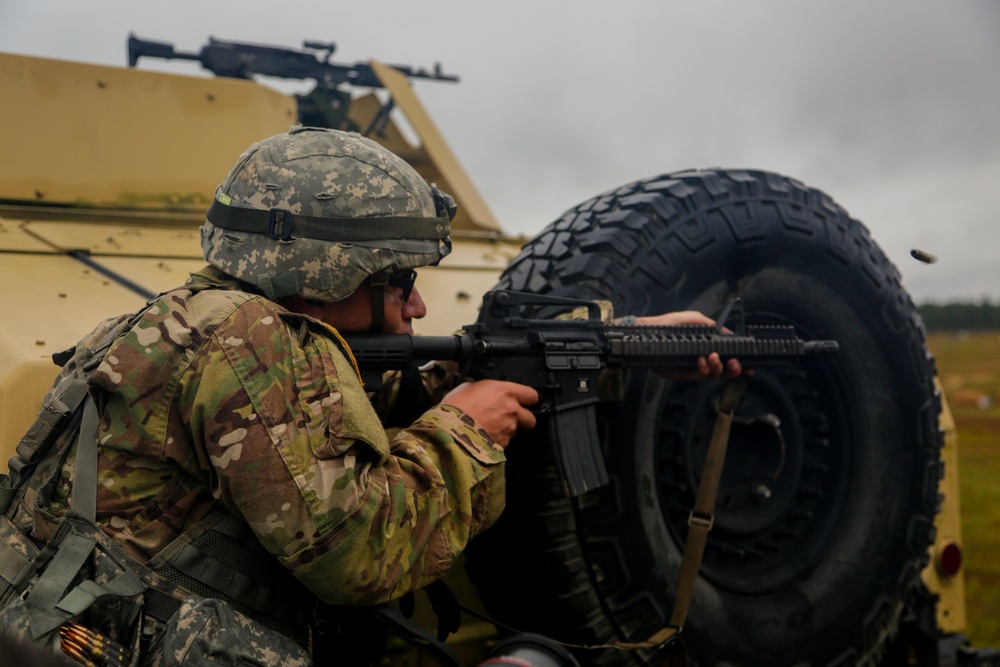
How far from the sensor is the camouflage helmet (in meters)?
2.12

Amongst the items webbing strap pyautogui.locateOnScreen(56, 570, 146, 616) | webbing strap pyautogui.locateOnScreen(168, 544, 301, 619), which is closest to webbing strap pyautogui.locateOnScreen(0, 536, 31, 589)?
webbing strap pyautogui.locateOnScreen(56, 570, 146, 616)

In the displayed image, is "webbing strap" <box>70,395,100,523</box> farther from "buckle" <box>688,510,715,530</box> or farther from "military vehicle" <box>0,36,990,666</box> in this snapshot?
"buckle" <box>688,510,715,530</box>

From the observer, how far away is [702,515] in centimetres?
259

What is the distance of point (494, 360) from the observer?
7.92 feet

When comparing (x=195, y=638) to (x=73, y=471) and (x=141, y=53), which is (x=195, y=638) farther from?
(x=141, y=53)

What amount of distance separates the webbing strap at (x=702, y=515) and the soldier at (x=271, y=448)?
1.98ft

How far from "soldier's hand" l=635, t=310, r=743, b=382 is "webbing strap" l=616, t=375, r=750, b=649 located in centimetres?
6

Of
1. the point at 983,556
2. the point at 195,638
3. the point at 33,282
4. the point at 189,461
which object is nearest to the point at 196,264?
the point at 33,282

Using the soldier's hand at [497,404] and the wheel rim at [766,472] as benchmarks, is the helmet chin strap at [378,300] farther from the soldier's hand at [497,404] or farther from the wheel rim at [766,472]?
the wheel rim at [766,472]

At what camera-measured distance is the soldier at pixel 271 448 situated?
186 centimetres

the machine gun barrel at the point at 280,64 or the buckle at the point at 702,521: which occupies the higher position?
the machine gun barrel at the point at 280,64

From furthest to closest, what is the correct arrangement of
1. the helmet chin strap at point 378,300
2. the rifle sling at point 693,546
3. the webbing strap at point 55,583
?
the rifle sling at point 693,546
the helmet chin strap at point 378,300
the webbing strap at point 55,583

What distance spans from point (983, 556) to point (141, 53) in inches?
259

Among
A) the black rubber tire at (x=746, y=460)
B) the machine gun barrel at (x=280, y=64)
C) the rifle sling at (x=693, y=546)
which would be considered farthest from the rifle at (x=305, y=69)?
the rifle sling at (x=693, y=546)
